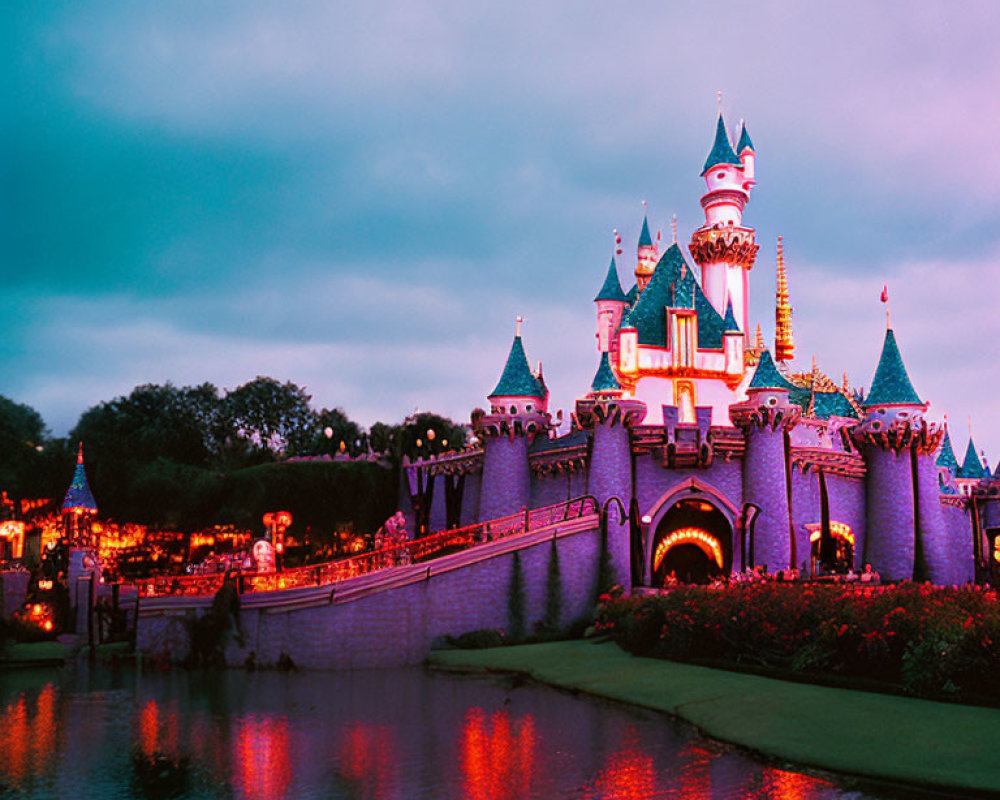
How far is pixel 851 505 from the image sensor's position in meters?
33.8

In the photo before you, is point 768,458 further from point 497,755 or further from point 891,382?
point 497,755

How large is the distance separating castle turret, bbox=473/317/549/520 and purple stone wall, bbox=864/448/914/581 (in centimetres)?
1143

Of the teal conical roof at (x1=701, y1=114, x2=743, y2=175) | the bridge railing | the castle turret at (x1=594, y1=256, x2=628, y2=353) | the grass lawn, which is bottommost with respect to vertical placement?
the grass lawn

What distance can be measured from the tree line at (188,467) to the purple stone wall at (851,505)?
17824mm

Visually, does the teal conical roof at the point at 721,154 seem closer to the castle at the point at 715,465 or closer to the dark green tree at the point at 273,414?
the castle at the point at 715,465

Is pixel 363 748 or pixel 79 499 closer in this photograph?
pixel 363 748

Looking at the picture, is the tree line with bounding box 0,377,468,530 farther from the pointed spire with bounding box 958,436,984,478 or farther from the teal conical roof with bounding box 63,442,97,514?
the pointed spire with bounding box 958,436,984,478

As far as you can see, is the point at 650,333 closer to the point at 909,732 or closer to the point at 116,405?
the point at 909,732

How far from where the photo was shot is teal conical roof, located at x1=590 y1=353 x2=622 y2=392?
30.5 metres

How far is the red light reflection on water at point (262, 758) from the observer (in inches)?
448

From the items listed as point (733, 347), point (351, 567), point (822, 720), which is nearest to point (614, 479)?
point (351, 567)

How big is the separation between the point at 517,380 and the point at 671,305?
7032 millimetres

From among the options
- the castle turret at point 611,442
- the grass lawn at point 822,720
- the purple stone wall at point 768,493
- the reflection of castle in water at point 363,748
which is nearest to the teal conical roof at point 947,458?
the purple stone wall at point 768,493

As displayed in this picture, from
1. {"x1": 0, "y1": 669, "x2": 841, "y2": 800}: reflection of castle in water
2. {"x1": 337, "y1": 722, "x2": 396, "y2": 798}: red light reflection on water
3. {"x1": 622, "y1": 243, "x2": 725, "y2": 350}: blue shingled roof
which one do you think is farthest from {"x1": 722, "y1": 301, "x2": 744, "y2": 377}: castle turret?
{"x1": 337, "y1": 722, "x2": 396, "y2": 798}: red light reflection on water
